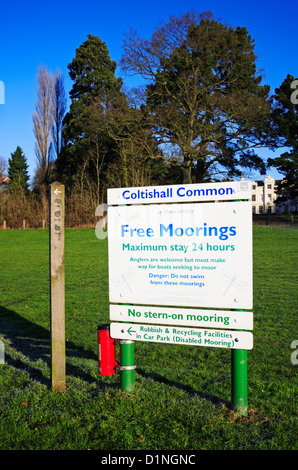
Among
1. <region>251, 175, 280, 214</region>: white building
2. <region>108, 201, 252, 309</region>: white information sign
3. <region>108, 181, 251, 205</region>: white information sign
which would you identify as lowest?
<region>108, 201, 252, 309</region>: white information sign

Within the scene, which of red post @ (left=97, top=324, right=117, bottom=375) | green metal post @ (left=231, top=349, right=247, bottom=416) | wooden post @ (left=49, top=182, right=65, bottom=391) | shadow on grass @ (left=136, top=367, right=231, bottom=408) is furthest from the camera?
red post @ (left=97, top=324, right=117, bottom=375)

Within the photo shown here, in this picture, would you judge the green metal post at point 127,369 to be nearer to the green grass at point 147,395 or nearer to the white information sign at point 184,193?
the green grass at point 147,395

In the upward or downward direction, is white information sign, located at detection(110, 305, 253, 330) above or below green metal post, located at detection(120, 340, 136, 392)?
above

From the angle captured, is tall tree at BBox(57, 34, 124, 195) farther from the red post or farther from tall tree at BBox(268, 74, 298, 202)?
the red post

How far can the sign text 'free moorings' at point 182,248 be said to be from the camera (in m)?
4.05

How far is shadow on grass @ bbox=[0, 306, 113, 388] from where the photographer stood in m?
5.25

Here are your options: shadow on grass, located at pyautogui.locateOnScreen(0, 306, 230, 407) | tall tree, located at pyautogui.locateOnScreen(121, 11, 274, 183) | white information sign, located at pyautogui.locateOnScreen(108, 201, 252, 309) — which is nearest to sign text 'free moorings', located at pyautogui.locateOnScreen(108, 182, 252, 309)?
white information sign, located at pyautogui.locateOnScreen(108, 201, 252, 309)

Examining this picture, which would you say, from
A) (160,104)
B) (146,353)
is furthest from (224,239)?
(160,104)

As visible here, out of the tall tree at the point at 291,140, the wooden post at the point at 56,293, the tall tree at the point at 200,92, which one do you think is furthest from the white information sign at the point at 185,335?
the tall tree at the point at 291,140

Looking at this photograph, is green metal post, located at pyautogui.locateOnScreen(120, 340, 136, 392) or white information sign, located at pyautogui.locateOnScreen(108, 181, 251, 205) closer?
white information sign, located at pyautogui.locateOnScreen(108, 181, 251, 205)

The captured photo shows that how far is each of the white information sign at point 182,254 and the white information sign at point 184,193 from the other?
62 millimetres

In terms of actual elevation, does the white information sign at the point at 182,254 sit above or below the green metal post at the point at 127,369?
above
